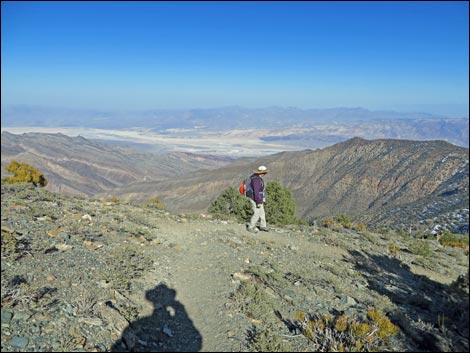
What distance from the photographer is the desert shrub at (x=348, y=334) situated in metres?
5.97

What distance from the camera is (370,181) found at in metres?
81.1

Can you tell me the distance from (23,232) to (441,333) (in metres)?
11.1

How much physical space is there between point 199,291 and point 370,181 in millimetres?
80076

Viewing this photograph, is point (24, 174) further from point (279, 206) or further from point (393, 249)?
point (393, 249)

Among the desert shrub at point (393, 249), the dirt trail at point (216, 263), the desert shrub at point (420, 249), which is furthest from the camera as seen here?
the desert shrub at point (420, 249)

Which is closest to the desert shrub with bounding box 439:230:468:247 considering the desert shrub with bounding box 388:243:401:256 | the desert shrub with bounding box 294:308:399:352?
the desert shrub with bounding box 388:243:401:256

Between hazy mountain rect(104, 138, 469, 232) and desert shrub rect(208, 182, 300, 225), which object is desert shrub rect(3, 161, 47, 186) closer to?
desert shrub rect(208, 182, 300, 225)

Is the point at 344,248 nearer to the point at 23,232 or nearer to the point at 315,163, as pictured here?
the point at 23,232

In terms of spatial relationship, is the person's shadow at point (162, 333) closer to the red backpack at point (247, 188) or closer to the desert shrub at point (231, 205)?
the red backpack at point (247, 188)

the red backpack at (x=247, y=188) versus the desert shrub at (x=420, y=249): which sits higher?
the red backpack at (x=247, y=188)

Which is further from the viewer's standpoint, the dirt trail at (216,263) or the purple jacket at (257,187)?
the purple jacket at (257,187)

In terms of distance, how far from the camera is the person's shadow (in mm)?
5763

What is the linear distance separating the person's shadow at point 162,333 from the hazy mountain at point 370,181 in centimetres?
3944

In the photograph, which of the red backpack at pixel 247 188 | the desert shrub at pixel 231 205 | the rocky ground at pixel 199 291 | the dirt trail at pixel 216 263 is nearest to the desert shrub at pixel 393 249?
the rocky ground at pixel 199 291
